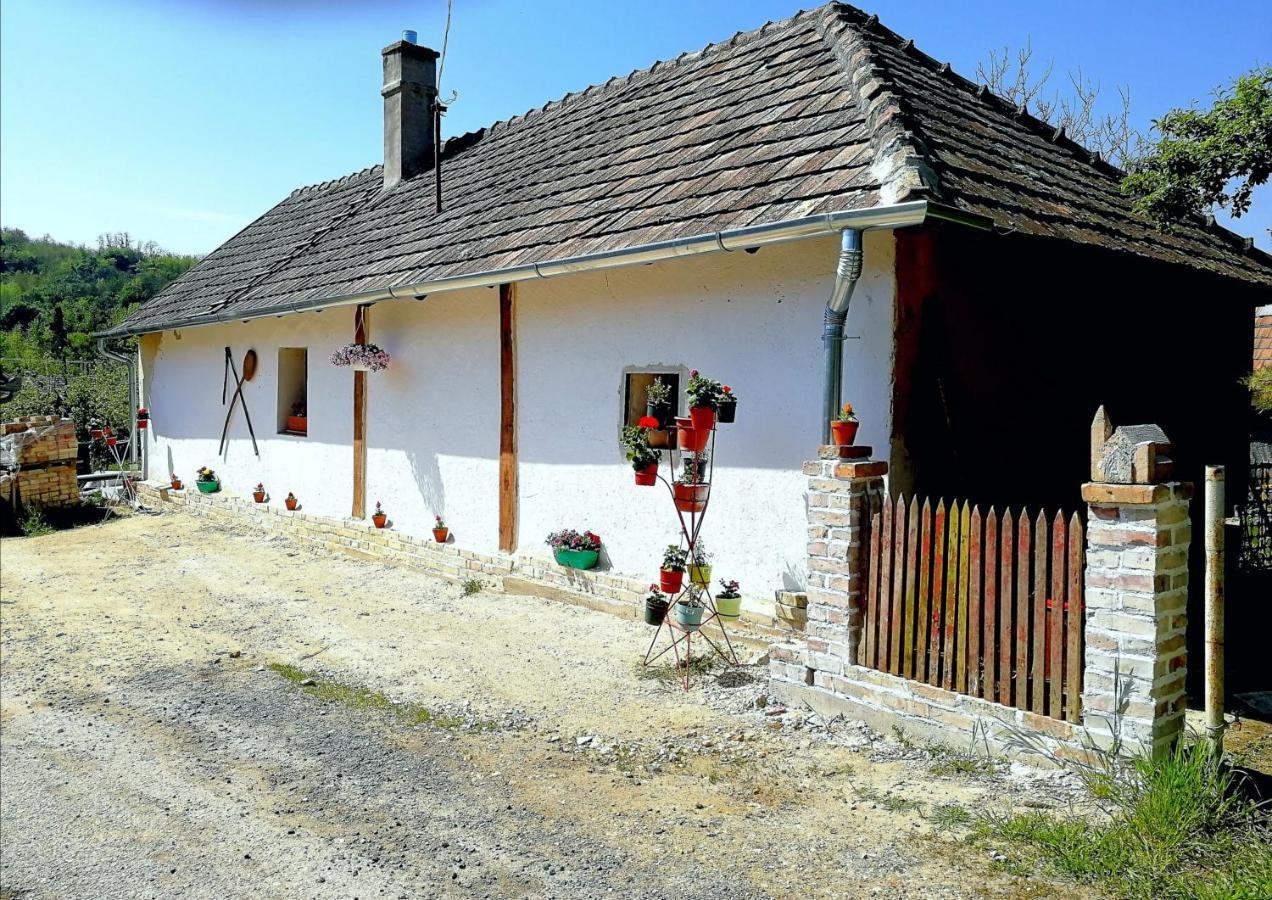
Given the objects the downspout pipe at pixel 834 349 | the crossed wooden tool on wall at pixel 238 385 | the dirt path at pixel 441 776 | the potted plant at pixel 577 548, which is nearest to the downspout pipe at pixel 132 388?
the crossed wooden tool on wall at pixel 238 385

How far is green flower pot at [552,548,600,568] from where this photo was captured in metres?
7.23

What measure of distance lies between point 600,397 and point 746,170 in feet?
6.73

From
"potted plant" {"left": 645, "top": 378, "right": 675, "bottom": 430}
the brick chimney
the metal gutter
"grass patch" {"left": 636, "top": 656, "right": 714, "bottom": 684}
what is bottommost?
"grass patch" {"left": 636, "top": 656, "right": 714, "bottom": 684}

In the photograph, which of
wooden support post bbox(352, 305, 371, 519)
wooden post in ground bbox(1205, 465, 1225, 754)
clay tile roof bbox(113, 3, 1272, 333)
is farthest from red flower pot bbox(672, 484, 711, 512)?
wooden support post bbox(352, 305, 371, 519)

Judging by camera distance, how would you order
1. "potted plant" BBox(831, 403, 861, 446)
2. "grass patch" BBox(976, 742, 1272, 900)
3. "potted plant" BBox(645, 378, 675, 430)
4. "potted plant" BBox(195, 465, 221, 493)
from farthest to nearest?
1. "potted plant" BBox(195, 465, 221, 493)
2. "potted plant" BBox(645, 378, 675, 430)
3. "potted plant" BBox(831, 403, 861, 446)
4. "grass patch" BBox(976, 742, 1272, 900)

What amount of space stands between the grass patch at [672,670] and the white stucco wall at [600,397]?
26.3 inches

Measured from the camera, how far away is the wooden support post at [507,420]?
8.00 metres

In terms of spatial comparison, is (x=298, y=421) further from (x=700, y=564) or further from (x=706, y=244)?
(x=706, y=244)

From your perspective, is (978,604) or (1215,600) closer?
(1215,600)

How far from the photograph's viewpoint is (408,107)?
1285 centimetres

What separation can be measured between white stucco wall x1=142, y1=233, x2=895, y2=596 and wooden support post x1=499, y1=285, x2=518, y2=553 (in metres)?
0.10

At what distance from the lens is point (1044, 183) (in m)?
6.56

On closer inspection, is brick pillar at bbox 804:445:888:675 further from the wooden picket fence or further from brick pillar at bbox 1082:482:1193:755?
brick pillar at bbox 1082:482:1193:755

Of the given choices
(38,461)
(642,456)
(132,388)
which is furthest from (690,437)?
(132,388)
